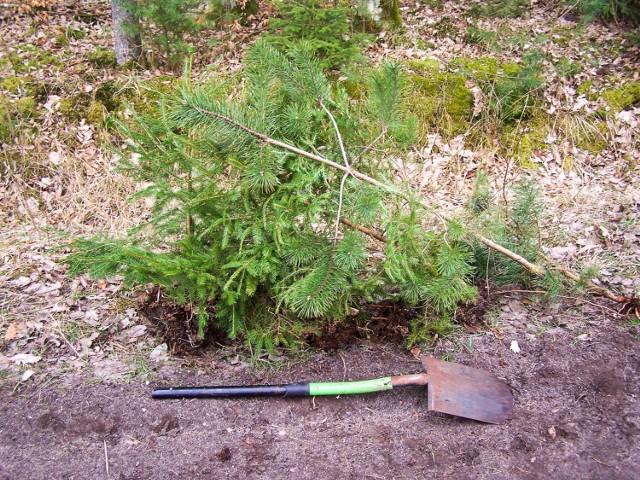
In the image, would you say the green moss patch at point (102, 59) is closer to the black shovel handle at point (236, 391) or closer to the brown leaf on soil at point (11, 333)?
the brown leaf on soil at point (11, 333)

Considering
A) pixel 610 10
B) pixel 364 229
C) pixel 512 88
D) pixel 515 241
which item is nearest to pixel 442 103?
pixel 512 88

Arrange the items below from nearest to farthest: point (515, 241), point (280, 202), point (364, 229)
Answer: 1. point (280, 202)
2. point (364, 229)
3. point (515, 241)

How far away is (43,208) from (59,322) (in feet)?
5.86

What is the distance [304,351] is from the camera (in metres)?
3.00

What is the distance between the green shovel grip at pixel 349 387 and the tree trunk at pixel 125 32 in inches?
168

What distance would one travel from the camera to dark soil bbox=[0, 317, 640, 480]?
90.2 inches

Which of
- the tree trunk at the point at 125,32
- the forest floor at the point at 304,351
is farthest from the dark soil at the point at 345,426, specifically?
the tree trunk at the point at 125,32

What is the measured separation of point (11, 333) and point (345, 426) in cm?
237

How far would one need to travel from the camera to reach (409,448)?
2.41 m

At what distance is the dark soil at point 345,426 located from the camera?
229cm

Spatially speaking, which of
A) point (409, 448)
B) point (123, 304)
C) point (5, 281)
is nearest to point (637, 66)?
point (409, 448)

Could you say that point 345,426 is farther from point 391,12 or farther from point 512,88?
point 391,12

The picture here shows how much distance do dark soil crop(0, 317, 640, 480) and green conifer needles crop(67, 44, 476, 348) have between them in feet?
1.31

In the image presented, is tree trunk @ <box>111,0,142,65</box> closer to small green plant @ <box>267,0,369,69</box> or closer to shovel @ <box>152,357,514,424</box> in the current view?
small green plant @ <box>267,0,369,69</box>
